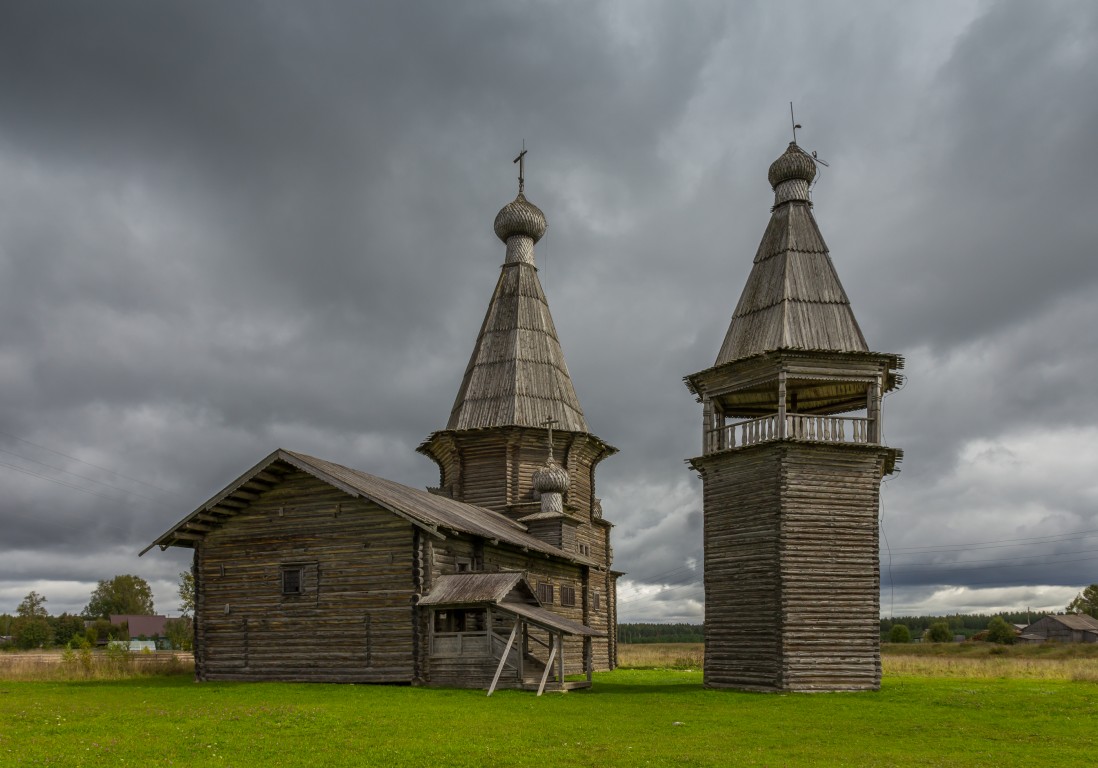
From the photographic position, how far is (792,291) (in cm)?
3169

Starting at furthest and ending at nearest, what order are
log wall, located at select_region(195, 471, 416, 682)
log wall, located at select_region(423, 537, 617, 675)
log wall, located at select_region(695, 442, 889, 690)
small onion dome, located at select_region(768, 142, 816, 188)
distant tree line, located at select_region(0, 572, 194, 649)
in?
distant tree line, located at select_region(0, 572, 194, 649) → small onion dome, located at select_region(768, 142, 816, 188) → log wall, located at select_region(423, 537, 617, 675) → log wall, located at select_region(695, 442, 889, 690) → log wall, located at select_region(195, 471, 416, 682)

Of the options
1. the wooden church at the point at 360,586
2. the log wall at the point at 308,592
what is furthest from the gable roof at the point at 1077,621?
the log wall at the point at 308,592

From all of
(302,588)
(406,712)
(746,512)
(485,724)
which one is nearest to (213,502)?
(302,588)

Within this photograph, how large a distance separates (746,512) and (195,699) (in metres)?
16.7

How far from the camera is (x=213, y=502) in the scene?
94.6 feet

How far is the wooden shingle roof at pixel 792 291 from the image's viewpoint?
3062 cm

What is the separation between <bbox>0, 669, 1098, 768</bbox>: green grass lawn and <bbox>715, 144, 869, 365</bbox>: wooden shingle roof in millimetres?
11005

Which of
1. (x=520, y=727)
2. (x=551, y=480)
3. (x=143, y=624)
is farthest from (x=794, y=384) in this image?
(x=143, y=624)

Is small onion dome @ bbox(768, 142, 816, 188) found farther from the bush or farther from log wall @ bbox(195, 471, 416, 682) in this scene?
the bush

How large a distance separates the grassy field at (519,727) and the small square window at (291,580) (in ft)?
9.79

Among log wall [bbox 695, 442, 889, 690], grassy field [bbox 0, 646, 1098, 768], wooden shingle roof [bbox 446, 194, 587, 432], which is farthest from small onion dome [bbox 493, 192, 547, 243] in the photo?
grassy field [bbox 0, 646, 1098, 768]

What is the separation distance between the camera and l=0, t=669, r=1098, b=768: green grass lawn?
14.5 m

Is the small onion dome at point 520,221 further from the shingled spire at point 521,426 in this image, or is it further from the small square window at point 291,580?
the small square window at point 291,580

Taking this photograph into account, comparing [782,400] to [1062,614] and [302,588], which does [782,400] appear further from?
[1062,614]
